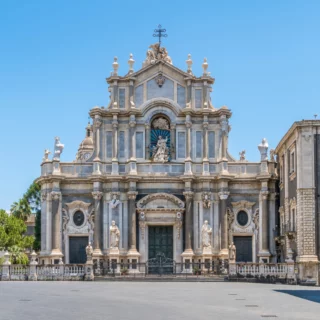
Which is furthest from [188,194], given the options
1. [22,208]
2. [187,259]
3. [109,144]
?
[22,208]

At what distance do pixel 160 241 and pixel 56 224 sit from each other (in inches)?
291

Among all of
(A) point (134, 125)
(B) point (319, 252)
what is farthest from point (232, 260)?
(A) point (134, 125)

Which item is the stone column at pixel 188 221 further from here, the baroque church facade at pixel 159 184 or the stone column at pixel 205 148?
the stone column at pixel 205 148

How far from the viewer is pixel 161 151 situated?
181ft

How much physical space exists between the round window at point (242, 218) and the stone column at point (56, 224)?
12705 mm

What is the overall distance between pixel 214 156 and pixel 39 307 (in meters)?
34.0

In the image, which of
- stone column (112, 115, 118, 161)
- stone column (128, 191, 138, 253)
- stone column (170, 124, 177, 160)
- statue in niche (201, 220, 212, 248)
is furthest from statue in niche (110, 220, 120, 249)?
stone column (170, 124, 177, 160)

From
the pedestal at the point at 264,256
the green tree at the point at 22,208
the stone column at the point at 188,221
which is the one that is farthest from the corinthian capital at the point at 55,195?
the green tree at the point at 22,208

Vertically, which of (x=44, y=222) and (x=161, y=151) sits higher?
(x=161, y=151)

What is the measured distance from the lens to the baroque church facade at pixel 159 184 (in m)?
54.2

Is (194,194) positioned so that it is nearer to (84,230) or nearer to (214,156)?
(214,156)

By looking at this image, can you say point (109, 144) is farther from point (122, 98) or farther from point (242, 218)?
point (242, 218)

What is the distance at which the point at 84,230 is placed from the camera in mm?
55094

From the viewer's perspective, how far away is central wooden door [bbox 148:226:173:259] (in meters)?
54.8
